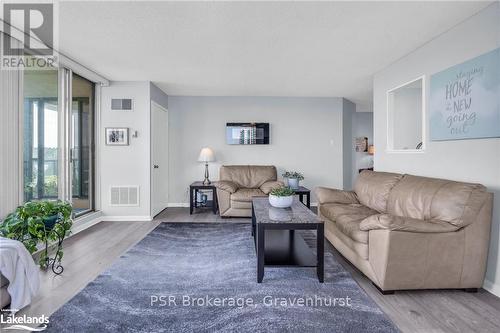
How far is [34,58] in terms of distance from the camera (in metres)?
3.09

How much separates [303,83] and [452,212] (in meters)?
3.16

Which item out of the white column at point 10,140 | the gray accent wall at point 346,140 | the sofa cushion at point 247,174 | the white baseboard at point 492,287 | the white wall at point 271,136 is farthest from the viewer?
the gray accent wall at point 346,140

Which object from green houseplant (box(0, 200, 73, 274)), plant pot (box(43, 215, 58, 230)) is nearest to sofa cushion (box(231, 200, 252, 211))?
green houseplant (box(0, 200, 73, 274))

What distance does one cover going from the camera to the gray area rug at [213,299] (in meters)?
1.74

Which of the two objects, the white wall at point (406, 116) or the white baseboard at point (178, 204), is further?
the white baseboard at point (178, 204)

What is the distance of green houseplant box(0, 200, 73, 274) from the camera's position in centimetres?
216

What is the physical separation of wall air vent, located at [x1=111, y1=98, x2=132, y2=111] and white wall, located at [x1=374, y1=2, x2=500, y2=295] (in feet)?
13.9

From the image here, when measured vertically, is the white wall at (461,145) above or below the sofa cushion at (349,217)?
above

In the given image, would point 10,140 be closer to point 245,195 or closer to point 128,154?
point 128,154

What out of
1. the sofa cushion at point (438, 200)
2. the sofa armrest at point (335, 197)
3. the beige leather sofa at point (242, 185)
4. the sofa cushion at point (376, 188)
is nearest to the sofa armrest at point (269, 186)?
the beige leather sofa at point (242, 185)

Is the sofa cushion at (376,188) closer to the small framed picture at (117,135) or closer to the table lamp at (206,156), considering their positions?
the table lamp at (206,156)

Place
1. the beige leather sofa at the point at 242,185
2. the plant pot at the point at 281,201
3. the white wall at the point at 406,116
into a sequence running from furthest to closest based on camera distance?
the beige leather sofa at the point at 242,185 → the white wall at the point at 406,116 → the plant pot at the point at 281,201

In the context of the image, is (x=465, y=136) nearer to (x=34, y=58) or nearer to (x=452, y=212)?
(x=452, y=212)

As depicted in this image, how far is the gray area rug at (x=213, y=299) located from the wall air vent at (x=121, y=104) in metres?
2.67
